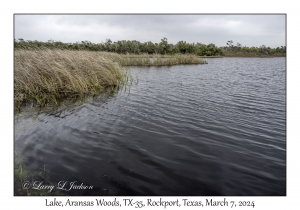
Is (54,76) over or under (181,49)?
under

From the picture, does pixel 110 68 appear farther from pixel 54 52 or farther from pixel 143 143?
pixel 143 143

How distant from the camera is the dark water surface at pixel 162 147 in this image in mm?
3371

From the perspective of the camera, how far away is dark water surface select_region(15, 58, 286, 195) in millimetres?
3371

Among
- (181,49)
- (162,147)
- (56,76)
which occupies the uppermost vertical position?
(181,49)

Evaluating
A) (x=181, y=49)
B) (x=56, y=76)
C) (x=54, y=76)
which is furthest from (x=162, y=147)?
(x=181, y=49)

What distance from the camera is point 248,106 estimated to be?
311 inches

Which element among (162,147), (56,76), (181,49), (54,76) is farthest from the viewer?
(181,49)

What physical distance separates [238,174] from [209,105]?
464cm

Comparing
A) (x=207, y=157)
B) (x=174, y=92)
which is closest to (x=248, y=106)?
(x=174, y=92)

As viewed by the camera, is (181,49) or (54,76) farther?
(181,49)

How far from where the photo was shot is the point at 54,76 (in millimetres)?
9516

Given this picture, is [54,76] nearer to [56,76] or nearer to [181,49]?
[56,76]

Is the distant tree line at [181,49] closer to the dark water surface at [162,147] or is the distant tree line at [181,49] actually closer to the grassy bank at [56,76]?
the grassy bank at [56,76]

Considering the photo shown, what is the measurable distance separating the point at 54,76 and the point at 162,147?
760 cm
